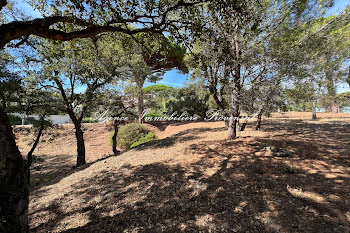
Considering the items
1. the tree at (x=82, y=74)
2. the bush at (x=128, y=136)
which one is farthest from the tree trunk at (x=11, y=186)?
the bush at (x=128, y=136)

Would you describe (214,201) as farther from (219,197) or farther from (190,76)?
(190,76)

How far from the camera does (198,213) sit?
2.66 metres

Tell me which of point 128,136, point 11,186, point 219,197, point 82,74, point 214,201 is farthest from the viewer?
point 128,136

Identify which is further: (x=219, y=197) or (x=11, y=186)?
(x=219, y=197)

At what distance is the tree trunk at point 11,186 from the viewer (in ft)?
6.72

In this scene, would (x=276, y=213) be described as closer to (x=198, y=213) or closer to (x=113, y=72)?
(x=198, y=213)

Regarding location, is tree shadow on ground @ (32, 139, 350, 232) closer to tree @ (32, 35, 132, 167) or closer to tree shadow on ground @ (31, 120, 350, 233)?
tree shadow on ground @ (31, 120, 350, 233)

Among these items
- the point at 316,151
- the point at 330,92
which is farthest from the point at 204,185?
the point at 330,92

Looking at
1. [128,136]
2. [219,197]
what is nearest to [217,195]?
[219,197]

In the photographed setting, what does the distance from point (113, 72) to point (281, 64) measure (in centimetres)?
740

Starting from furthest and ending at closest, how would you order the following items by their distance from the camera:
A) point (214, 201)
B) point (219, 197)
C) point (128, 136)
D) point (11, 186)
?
1. point (128, 136)
2. point (219, 197)
3. point (214, 201)
4. point (11, 186)

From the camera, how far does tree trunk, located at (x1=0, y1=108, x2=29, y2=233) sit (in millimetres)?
2047

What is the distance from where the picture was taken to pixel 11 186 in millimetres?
2123

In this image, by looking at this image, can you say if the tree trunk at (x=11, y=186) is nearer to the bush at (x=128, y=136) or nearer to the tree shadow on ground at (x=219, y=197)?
the tree shadow on ground at (x=219, y=197)
